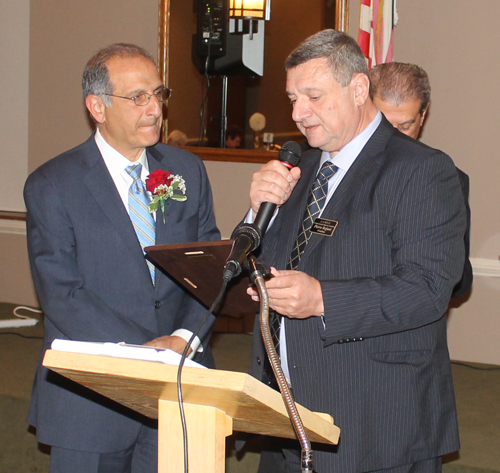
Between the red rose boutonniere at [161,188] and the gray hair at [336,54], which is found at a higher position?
the gray hair at [336,54]

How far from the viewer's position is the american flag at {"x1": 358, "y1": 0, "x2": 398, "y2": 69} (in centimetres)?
376

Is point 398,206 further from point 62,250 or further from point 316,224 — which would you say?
point 62,250

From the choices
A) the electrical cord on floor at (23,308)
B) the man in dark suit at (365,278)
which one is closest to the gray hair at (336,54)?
the man in dark suit at (365,278)

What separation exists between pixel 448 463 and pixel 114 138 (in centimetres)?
204

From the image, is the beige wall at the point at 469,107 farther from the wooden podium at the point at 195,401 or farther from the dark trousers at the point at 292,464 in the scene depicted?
the wooden podium at the point at 195,401

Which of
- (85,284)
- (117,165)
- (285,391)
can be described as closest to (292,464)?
(85,284)

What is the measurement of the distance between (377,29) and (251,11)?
3.33ft

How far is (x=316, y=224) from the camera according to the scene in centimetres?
182

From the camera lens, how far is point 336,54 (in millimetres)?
1820

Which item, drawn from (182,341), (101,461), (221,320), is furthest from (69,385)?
(221,320)

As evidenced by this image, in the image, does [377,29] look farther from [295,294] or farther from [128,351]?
[128,351]

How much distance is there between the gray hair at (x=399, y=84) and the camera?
2.63 meters

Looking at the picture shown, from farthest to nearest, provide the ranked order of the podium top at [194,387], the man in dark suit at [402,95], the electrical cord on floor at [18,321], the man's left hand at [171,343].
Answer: the electrical cord on floor at [18,321]
the man in dark suit at [402,95]
the man's left hand at [171,343]
the podium top at [194,387]

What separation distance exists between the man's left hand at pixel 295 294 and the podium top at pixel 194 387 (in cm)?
35
